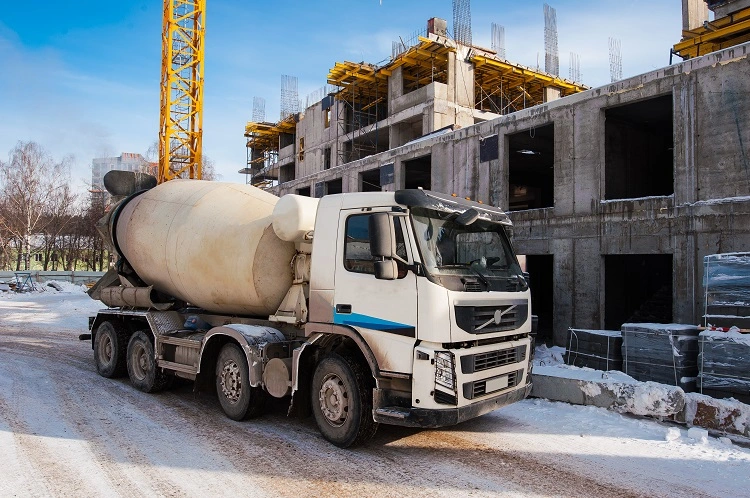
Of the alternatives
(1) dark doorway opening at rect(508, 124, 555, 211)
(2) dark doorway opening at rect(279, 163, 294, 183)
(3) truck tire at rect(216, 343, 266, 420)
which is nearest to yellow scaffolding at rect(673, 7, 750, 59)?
(1) dark doorway opening at rect(508, 124, 555, 211)

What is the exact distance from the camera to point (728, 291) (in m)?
7.74

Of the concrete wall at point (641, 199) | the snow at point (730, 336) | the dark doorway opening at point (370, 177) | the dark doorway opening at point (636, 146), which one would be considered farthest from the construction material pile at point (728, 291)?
the dark doorway opening at point (370, 177)

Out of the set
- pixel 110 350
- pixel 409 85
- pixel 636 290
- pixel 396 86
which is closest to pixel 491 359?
pixel 110 350

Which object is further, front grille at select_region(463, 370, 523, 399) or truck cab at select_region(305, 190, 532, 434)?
front grille at select_region(463, 370, 523, 399)

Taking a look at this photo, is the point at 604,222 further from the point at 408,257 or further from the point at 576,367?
the point at 408,257

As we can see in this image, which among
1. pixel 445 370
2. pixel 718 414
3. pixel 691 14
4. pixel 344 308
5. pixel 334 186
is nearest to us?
pixel 445 370

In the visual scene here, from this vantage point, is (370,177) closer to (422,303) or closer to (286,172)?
(422,303)

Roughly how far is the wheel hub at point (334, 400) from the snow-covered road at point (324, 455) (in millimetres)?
337

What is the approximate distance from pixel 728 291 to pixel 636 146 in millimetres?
8017

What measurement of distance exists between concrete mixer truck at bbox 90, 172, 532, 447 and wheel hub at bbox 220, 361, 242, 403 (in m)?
Answer: 0.03

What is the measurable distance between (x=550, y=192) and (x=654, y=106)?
11994 mm

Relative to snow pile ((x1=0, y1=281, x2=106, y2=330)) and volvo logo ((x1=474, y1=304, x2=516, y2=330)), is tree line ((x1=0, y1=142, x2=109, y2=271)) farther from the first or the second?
volvo logo ((x1=474, y1=304, x2=516, y2=330))

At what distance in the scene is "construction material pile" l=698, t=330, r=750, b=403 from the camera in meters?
6.88

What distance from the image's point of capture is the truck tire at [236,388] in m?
6.64
